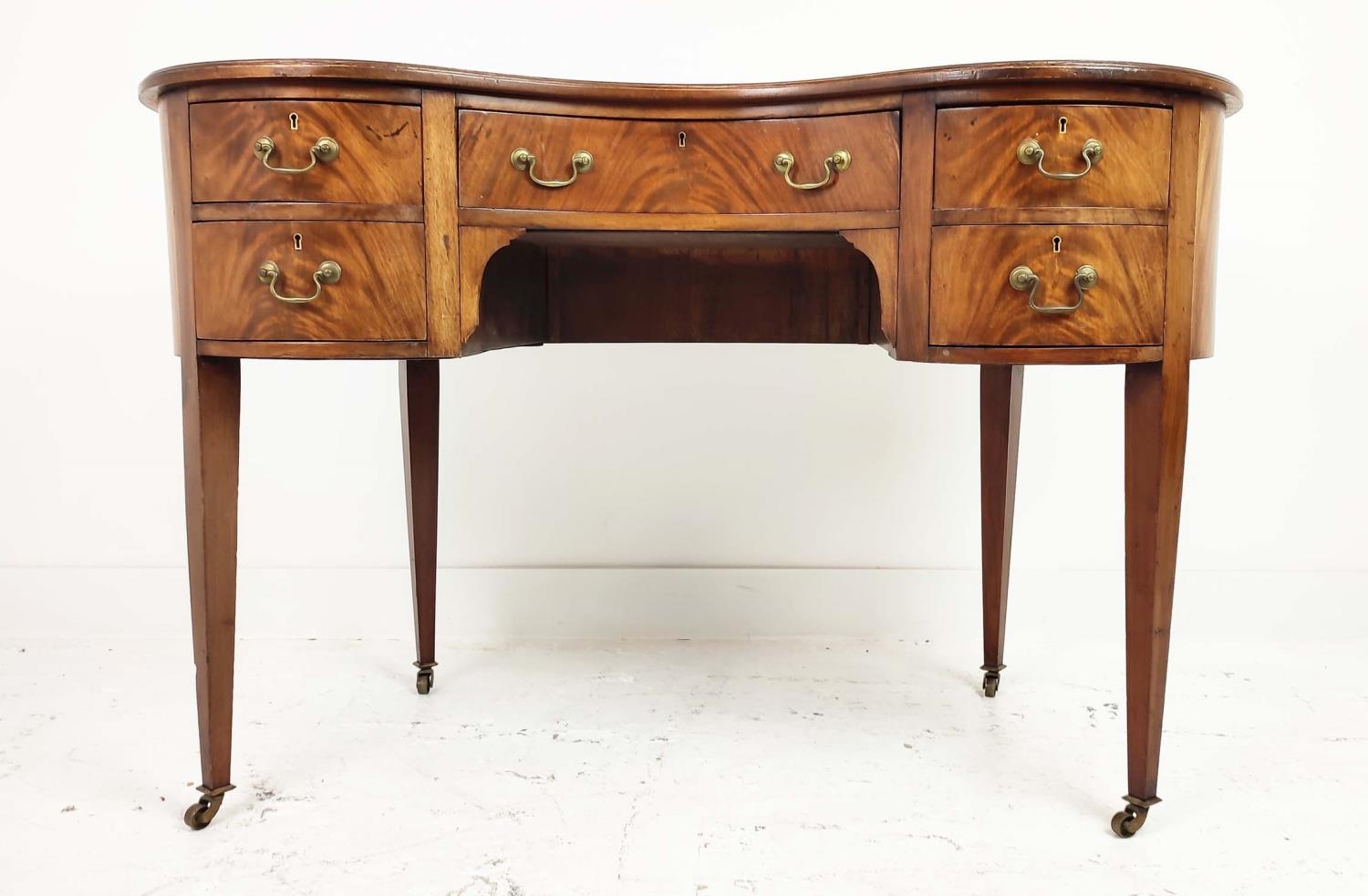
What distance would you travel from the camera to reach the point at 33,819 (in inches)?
69.9

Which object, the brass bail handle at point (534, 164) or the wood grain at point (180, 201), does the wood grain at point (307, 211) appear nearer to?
the wood grain at point (180, 201)

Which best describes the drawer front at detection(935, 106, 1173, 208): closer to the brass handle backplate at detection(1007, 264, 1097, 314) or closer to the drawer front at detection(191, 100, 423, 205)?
the brass handle backplate at detection(1007, 264, 1097, 314)

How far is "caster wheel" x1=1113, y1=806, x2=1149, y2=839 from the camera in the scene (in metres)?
1.72

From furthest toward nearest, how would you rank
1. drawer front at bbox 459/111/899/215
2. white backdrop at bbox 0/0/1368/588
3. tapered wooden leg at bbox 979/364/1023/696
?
1. white backdrop at bbox 0/0/1368/588
2. tapered wooden leg at bbox 979/364/1023/696
3. drawer front at bbox 459/111/899/215

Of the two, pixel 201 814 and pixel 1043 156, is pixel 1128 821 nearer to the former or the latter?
pixel 1043 156

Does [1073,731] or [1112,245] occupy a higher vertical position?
[1112,245]

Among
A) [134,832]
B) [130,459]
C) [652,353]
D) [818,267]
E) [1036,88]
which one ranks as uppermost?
[1036,88]

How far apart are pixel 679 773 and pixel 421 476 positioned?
783 mm

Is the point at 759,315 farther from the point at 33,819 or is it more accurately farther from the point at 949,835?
the point at 33,819

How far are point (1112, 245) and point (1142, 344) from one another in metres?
0.15

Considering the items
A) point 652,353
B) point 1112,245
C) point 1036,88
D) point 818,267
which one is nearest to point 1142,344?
point 1112,245

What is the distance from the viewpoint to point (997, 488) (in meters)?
Answer: 2.27

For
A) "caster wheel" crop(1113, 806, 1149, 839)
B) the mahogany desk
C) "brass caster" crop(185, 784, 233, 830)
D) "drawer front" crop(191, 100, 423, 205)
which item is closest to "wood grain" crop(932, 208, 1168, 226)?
the mahogany desk

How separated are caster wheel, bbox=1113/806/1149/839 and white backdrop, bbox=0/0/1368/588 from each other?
1.09 meters
